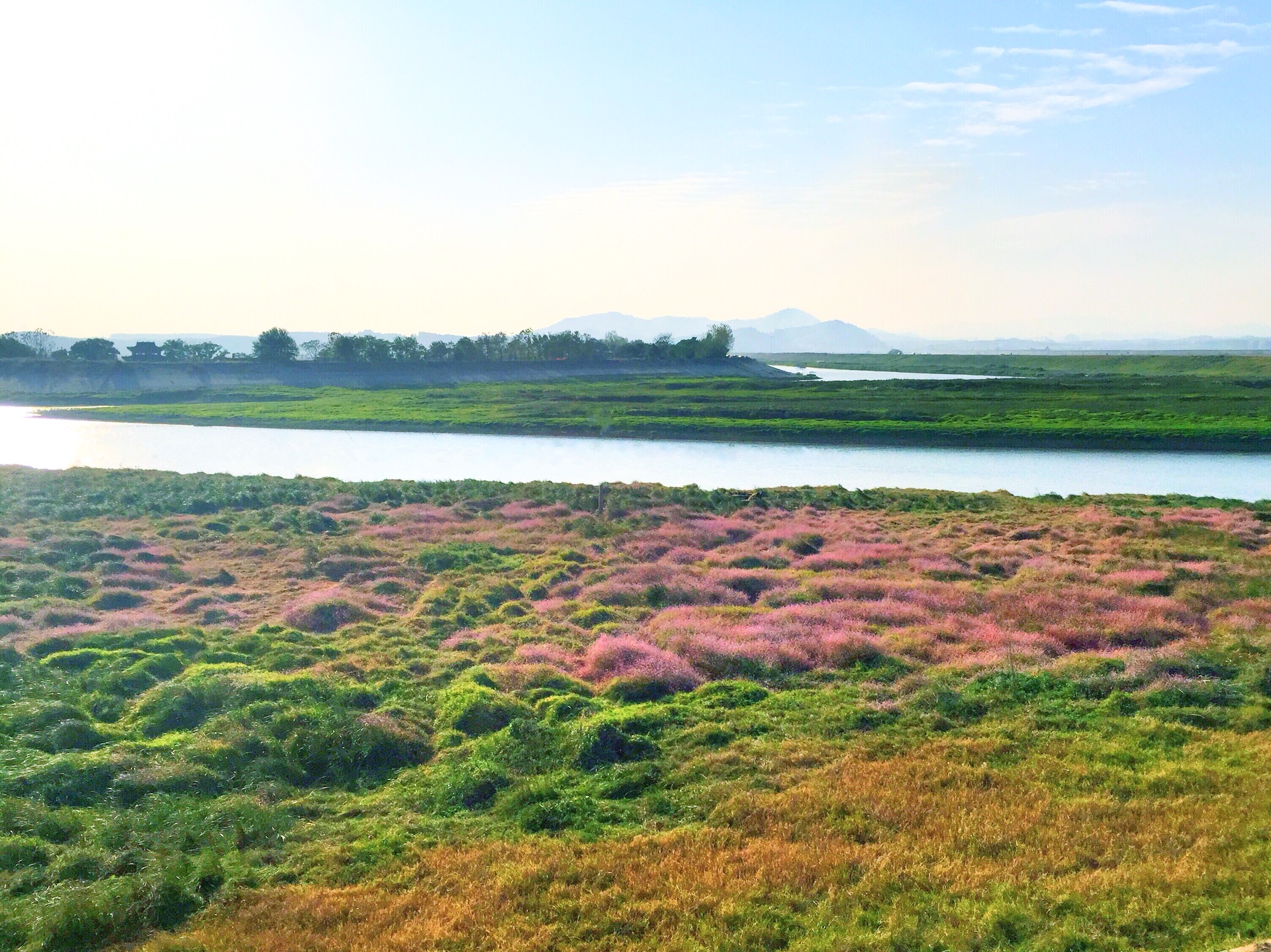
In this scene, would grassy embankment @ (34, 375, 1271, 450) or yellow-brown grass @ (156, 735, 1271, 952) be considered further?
grassy embankment @ (34, 375, 1271, 450)

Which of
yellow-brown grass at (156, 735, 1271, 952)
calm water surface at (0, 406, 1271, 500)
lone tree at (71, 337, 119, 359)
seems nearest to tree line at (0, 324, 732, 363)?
lone tree at (71, 337, 119, 359)

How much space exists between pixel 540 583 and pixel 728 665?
9.03 m

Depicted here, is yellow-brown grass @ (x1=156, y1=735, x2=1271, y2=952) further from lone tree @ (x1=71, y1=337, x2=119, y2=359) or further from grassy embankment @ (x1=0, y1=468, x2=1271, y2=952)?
lone tree @ (x1=71, y1=337, x2=119, y2=359)

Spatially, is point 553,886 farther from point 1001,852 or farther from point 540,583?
point 540,583

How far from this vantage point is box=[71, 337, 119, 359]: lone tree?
13712 cm

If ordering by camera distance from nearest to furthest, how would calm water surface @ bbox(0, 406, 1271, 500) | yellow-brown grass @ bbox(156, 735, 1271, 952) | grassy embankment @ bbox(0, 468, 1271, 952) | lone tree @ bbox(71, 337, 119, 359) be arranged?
yellow-brown grass @ bbox(156, 735, 1271, 952), grassy embankment @ bbox(0, 468, 1271, 952), calm water surface @ bbox(0, 406, 1271, 500), lone tree @ bbox(71, 337, 119, 359)

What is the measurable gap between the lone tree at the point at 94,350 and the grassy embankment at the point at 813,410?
102 feet

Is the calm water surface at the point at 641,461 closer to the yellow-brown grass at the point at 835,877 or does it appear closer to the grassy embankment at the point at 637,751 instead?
the grassy embankment at the point at 637,751

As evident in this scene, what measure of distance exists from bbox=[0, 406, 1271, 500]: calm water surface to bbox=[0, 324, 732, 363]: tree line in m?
63.0

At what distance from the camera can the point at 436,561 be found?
29.1 meters

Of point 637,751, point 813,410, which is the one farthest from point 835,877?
point 813,410

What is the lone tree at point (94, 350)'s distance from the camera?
13712 cm

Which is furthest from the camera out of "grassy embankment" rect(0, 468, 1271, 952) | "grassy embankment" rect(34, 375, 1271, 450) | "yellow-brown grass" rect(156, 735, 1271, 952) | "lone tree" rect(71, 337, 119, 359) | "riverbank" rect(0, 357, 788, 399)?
"lone tree" rect(71, 337, 119, 359)

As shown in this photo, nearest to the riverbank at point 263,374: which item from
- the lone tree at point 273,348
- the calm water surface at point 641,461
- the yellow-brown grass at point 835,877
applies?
the lone tree at point 273,348
